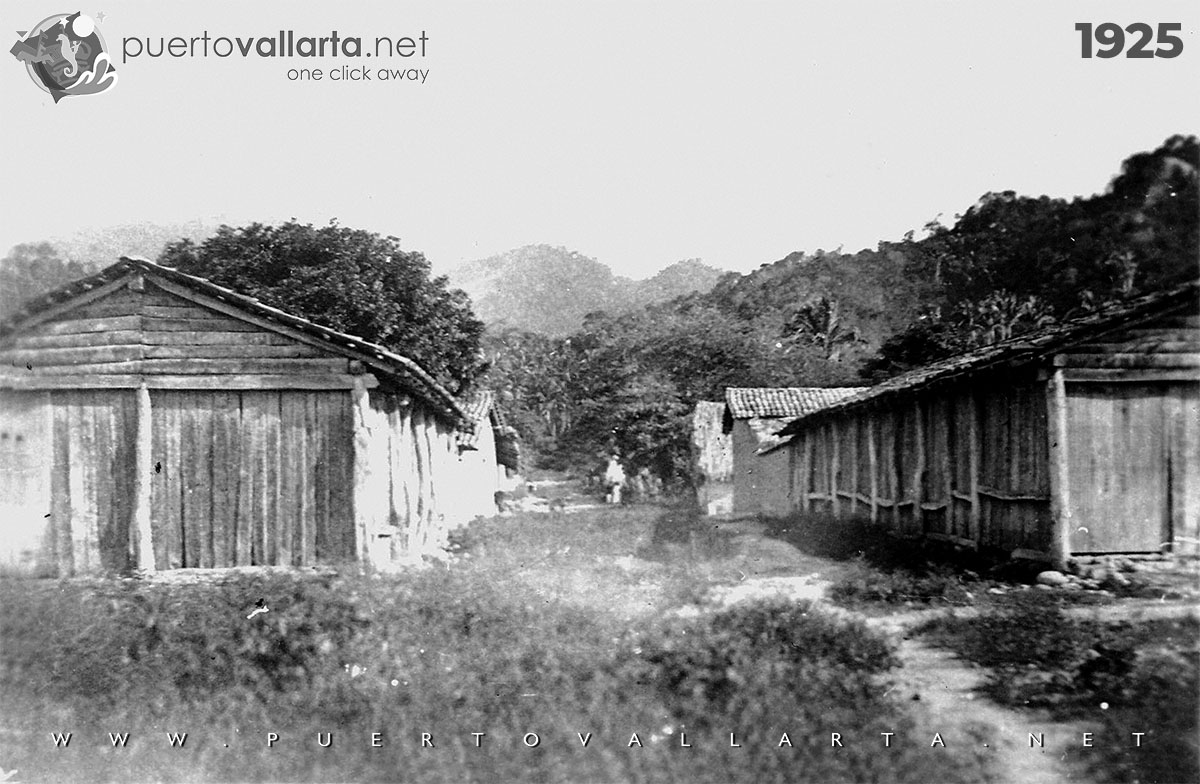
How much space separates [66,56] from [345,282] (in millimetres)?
8072

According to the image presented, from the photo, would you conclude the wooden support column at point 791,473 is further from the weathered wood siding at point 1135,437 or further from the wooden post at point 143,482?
the wooden post at point 143,482

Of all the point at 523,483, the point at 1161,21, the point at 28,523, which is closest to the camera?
the point at 1161,21

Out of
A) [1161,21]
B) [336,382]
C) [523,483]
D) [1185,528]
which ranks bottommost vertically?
[523,483]

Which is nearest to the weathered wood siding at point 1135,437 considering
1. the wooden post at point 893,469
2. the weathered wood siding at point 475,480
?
the wooden post at point 893,469

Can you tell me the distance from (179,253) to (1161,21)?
12.0 meters

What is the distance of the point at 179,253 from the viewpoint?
11.1 metres

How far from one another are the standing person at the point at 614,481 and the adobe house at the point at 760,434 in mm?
3539

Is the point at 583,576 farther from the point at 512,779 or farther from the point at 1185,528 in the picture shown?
the point at 1185,528

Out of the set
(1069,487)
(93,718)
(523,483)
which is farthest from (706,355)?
(93,718)

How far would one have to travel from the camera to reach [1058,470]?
858 centimetres

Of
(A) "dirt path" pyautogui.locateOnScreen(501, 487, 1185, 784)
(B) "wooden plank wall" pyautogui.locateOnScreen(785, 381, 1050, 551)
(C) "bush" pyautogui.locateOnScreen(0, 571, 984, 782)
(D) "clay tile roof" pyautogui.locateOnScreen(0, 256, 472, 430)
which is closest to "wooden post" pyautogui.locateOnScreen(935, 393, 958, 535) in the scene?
(B) "wooden plank wall" pyautogui.locateOnScreen(785, 381, 1050, 551)

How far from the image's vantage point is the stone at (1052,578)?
8.11 m

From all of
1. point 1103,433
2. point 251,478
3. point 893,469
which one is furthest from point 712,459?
point 251,478

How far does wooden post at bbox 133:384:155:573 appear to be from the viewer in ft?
27.6
